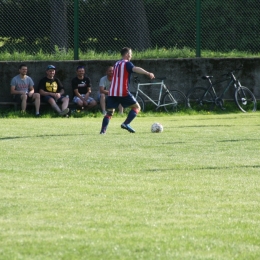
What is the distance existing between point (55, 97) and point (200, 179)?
38.9 ft

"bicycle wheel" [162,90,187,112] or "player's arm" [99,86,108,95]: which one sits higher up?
"player's arm" [99,86,108,95]

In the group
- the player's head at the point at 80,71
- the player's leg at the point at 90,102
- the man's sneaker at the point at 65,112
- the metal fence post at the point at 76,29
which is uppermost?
the metal fence post at the point at 76,29

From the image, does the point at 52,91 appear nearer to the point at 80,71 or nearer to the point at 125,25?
the point at 80,71

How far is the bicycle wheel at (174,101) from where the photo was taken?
22.2 m

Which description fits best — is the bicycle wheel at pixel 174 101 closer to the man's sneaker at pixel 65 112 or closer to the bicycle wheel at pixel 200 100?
the bicycle wheel at pixel 200 100

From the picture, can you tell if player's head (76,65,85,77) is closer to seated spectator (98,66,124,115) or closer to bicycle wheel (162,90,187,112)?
seated spectator (98,66,124,115)

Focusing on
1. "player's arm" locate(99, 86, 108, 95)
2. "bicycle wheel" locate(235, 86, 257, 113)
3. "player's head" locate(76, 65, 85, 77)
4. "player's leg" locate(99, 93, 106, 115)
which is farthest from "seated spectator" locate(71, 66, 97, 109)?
"bicycle wheel" locate(235, 86, 257, 113)

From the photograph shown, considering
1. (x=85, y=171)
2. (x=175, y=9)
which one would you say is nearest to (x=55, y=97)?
(x=175, y=9)

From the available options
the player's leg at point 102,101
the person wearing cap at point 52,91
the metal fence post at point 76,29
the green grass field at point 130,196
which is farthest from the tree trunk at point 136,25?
the green grass field at point 130,196

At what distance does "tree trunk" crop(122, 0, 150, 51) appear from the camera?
2186 cm

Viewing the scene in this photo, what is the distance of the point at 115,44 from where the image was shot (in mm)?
21859

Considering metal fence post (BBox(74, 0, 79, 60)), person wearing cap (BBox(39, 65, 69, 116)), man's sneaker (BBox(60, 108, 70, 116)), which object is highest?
metal fence post (BBox(74, 0, 79, 60))

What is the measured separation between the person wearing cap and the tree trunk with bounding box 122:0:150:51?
7.95 feet

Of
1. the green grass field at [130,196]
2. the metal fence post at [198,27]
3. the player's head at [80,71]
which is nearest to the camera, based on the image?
the green grass field at [130,196]
